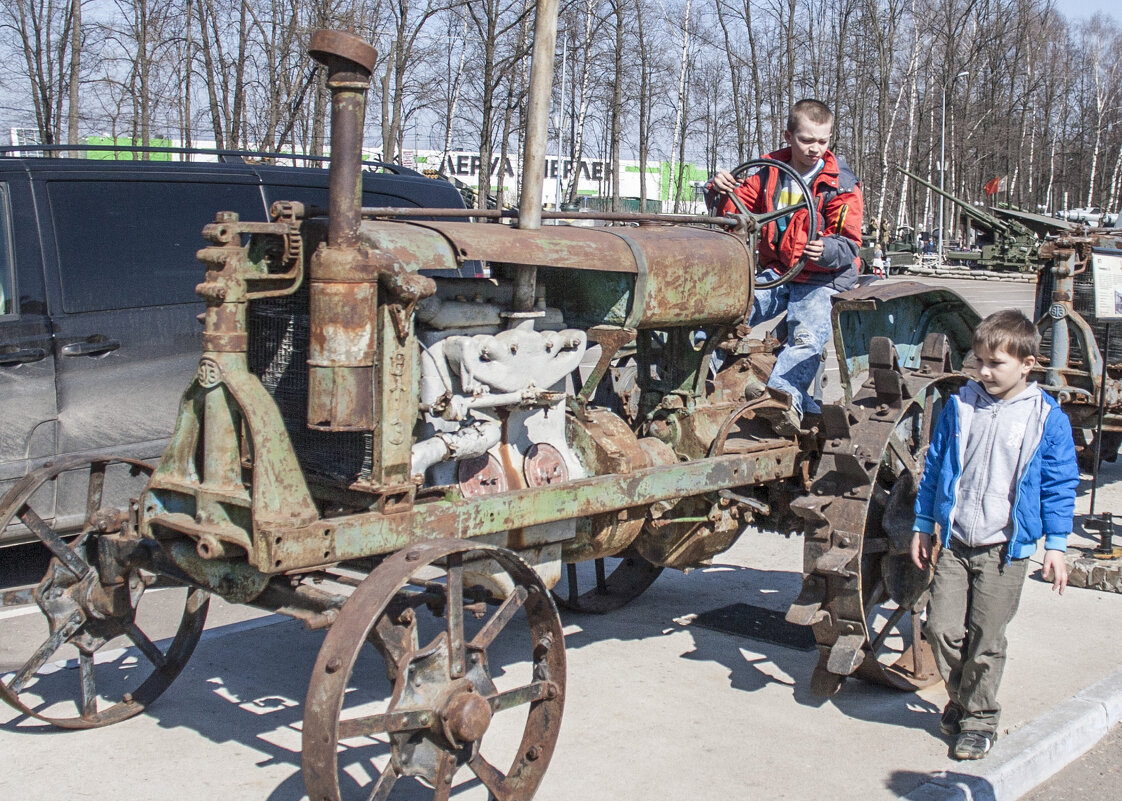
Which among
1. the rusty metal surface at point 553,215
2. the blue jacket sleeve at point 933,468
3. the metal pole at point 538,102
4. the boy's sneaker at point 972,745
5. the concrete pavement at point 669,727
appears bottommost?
the concrete pavement at point 669,727

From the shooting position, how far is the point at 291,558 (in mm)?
3234

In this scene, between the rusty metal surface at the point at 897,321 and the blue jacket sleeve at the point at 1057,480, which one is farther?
the rusty metal surface at the point at 897,321

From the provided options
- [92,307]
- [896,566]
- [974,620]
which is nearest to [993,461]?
[974,620]

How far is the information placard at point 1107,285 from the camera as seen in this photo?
8547mm

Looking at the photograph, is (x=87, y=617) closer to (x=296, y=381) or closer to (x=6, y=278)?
(x=296, y=381)

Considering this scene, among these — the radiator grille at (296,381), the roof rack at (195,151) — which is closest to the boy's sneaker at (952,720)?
the radiator grille at (296,381)

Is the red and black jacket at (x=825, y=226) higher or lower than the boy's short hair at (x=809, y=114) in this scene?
lower

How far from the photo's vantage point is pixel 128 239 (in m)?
6.21

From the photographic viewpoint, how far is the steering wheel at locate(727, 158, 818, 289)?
196 inches

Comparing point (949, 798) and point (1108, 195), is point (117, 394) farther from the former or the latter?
Result: point (1108, 195)

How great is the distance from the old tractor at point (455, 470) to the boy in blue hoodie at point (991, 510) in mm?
330

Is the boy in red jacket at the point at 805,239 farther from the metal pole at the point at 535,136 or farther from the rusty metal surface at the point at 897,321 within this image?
the metal pole at the point at 535,136

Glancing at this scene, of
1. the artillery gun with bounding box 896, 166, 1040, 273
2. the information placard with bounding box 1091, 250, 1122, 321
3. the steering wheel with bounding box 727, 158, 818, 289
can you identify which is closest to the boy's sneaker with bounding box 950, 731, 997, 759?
the steering wheel with bounding box 727, 158, 818, 289

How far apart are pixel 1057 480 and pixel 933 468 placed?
418 millimetres
